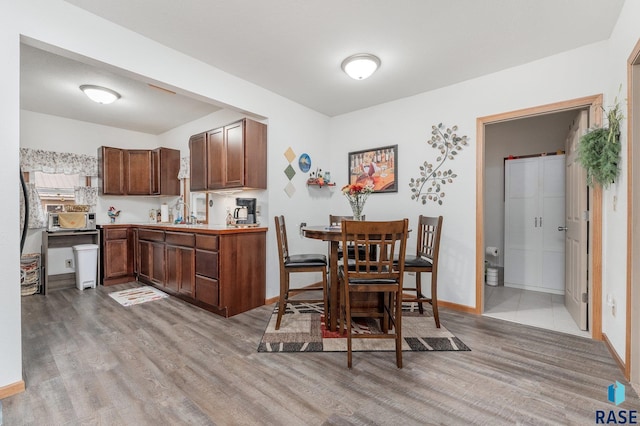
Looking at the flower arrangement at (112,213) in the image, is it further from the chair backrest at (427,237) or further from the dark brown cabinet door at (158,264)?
the chair backrest at (427,237)

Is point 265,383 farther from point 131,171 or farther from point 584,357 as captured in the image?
point 131,171

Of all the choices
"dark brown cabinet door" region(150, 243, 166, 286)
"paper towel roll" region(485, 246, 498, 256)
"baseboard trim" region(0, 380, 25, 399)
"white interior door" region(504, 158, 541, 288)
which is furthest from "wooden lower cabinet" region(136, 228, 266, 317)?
"white interior door" region(504, 158, 541, 288)

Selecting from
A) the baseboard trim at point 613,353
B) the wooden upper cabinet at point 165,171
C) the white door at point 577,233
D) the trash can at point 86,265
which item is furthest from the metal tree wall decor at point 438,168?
the trash can at point 86,265

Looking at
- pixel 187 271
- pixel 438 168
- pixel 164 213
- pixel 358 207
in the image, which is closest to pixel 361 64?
pixel 358 207

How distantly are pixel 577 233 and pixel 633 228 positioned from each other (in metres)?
1.13

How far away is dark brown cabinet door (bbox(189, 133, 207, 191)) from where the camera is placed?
3.91 metres

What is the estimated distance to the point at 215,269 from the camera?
301 centimetres

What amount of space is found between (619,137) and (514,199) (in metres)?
2.25

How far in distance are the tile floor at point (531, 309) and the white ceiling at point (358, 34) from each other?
2.57 meters

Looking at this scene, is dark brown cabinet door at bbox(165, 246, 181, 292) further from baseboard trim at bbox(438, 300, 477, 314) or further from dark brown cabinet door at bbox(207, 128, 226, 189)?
baseboard trim at bbox(438, 300, 477, 314)

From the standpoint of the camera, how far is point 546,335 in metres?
2.53

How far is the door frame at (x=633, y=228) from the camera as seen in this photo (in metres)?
1.79

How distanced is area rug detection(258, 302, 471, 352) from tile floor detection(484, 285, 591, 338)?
0.88m

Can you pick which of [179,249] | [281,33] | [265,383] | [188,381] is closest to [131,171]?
[179,249]
